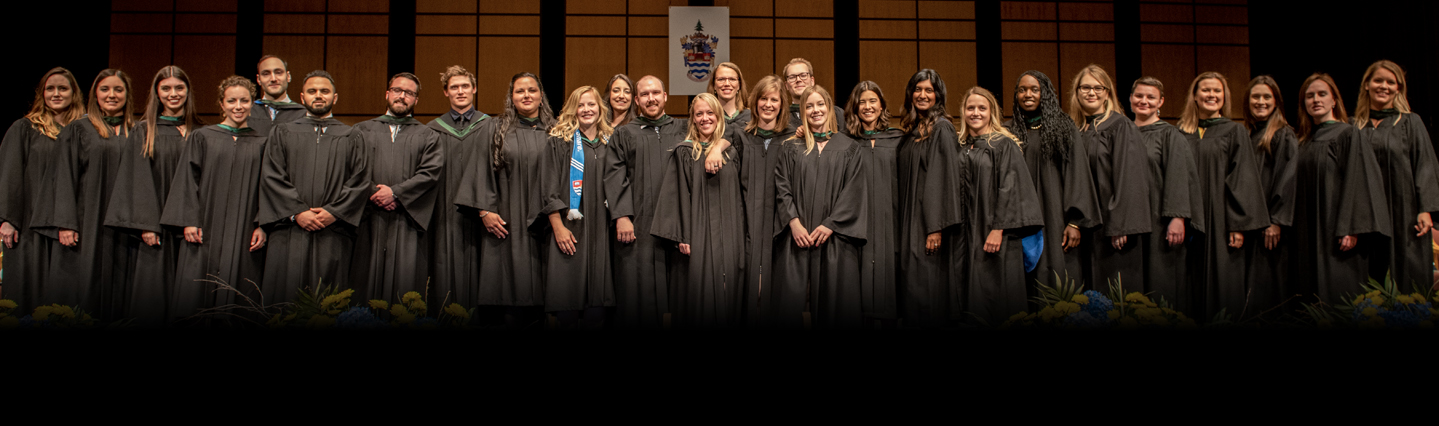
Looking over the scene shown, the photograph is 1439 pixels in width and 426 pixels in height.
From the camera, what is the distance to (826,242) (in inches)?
165

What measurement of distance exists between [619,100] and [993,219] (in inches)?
75.6

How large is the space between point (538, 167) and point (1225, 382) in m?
3.09

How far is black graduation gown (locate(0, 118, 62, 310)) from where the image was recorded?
4.35 metres

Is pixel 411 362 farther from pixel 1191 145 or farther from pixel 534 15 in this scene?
pixel 534 15

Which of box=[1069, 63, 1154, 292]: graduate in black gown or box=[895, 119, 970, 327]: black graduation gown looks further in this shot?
box=[1069, 63, 1154, 292]: graduate in black gown

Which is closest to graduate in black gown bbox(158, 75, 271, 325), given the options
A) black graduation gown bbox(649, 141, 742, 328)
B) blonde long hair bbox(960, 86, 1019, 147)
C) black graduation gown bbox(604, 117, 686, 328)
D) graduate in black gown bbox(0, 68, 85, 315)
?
graduate in black gown bbox(0, 68, 85, 315)

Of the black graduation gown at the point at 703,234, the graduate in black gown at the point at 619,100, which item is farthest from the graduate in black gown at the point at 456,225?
the black graduation gown at the point at 703,234

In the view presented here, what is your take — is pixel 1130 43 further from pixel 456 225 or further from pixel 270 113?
pixel 270 113

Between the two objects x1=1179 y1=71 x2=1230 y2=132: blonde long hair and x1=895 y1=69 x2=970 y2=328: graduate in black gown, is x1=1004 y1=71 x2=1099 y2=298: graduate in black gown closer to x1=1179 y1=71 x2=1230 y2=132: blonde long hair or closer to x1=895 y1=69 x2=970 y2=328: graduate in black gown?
x1=895 y1=69 x2=970 y2=328: graduate in black gown

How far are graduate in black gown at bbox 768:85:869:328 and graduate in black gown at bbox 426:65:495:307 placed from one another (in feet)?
4.85

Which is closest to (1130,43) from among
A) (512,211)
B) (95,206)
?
(512,211)

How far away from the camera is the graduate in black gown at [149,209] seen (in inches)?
169

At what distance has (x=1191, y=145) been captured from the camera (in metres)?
4.62

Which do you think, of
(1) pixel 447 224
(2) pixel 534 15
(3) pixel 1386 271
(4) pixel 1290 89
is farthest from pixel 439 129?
(4) pixel 1290 89
